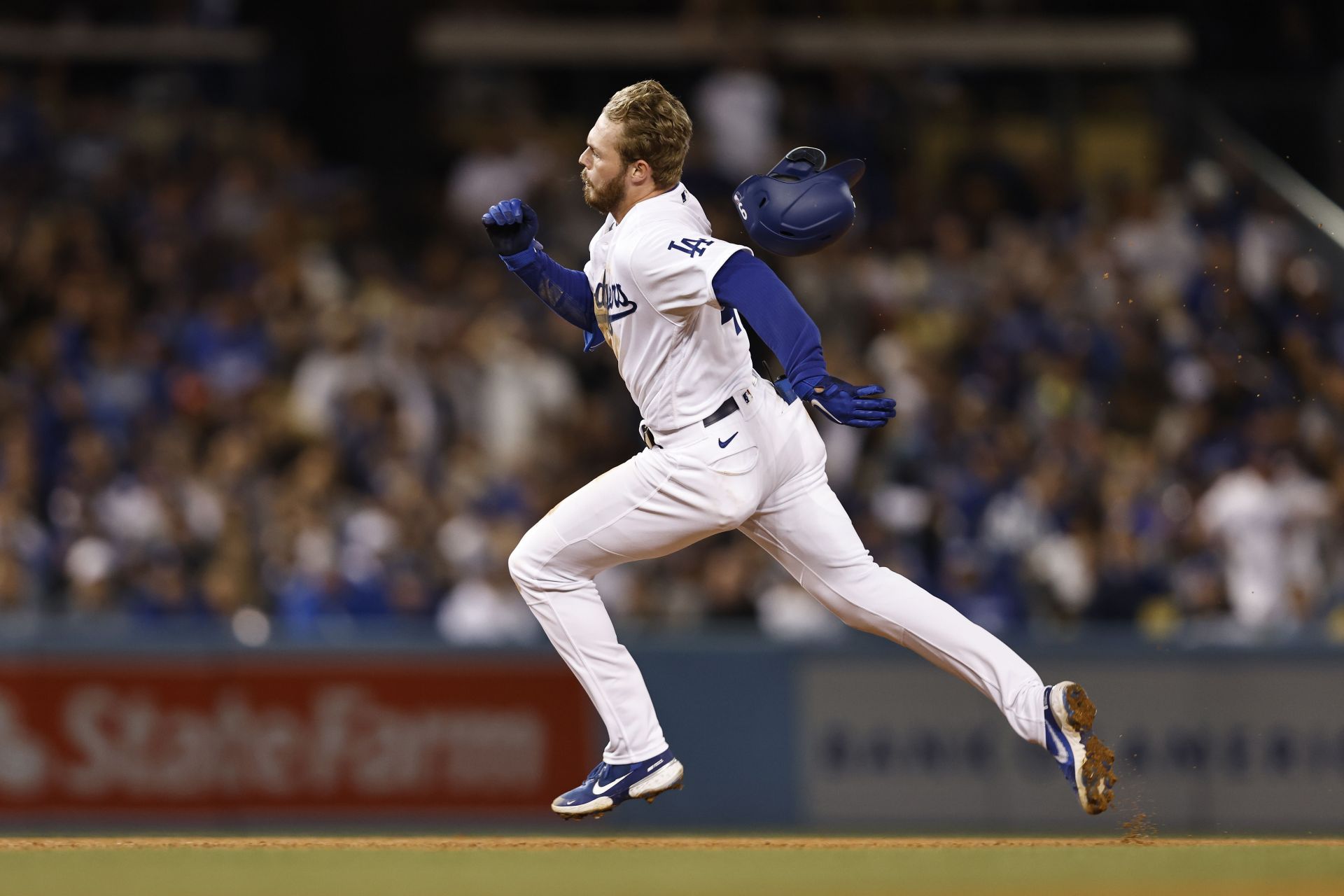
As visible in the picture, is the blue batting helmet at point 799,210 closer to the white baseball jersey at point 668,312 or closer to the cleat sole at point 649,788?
the white baseball jersey at point 668,312

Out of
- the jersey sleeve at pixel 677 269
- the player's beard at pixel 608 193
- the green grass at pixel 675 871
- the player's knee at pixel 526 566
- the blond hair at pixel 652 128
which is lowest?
the green grass at pixel 675 871

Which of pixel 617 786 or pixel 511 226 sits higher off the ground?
pixel 511 226

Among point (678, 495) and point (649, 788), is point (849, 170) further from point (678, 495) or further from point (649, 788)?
point (649, 788)

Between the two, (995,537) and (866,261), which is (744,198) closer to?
(995,537)

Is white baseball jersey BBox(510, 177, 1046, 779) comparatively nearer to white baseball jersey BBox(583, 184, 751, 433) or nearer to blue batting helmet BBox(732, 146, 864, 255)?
white baseball jersey BBox(583, 184, 751, 433)

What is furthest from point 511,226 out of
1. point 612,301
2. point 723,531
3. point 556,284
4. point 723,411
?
point 723,531

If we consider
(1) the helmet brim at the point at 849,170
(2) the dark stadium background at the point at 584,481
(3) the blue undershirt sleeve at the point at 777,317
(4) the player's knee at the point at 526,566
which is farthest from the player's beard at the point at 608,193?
(2) the dark stadium background at the point at 584,481
